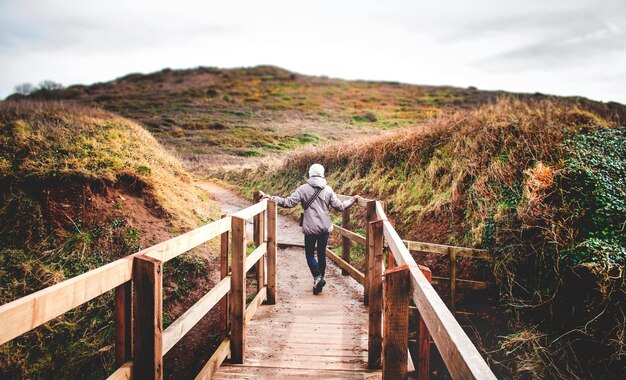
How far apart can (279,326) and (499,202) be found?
4.49m

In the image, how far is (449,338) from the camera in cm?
146

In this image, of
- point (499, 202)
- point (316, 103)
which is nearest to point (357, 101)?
point (316, 103)

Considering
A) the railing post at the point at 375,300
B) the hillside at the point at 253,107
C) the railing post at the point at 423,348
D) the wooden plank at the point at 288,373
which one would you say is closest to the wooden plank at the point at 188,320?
the wooden plank at the point at 288,373

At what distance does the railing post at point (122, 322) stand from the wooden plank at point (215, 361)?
1.35m

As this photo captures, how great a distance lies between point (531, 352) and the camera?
5.01 meters

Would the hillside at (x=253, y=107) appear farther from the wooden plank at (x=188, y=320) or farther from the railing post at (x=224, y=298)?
the wooden plank at (x=188, y=320)

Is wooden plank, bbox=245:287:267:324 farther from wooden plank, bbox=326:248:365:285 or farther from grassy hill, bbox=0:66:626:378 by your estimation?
grassy hill, bbox=0:66:626:378

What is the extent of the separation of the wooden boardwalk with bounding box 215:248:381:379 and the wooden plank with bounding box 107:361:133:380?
1.75 meters

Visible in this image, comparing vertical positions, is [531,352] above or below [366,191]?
below

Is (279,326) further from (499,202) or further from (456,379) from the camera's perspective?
(499,202)

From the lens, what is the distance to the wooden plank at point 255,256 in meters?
4.55

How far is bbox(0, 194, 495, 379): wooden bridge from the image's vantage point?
5.32 feet

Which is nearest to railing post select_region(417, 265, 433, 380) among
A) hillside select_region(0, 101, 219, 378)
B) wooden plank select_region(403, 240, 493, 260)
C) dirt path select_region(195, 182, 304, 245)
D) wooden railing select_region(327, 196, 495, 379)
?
wooden railing select_region(327, 196, 495, 379)

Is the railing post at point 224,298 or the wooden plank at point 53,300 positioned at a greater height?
the wooden plank at point 53,300
